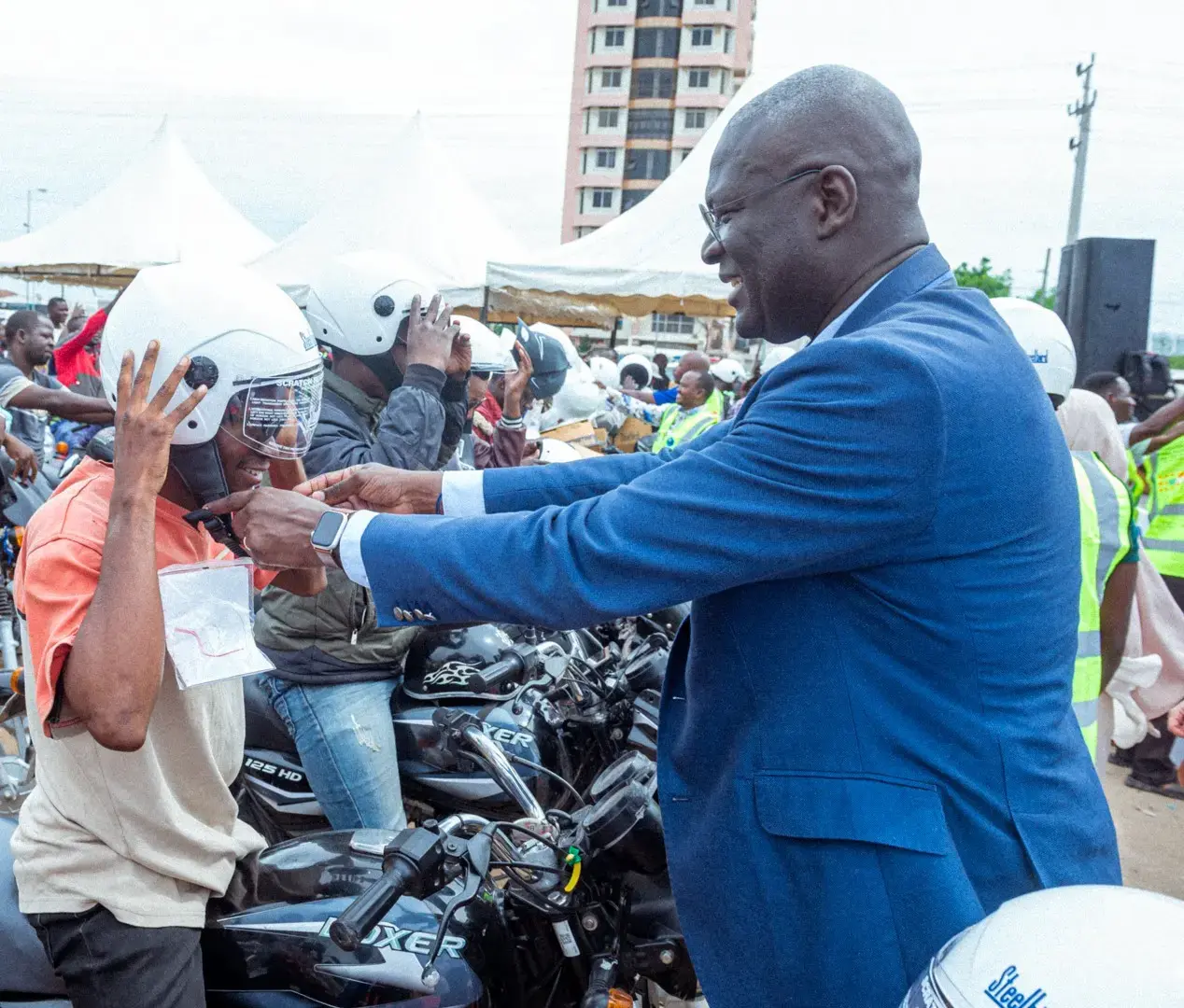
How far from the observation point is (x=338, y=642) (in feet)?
10.6

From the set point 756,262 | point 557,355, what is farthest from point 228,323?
point 557,355

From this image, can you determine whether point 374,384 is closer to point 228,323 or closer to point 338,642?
point 338,642

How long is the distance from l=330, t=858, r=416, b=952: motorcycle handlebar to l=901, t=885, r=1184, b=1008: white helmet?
2.74 ft

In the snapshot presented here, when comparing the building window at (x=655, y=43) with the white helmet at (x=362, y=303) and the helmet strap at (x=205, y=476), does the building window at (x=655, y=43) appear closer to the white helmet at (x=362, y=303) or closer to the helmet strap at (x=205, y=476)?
the white helmet at (x=362, y=303)

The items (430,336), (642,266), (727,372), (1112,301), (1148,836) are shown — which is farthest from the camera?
(727,372)

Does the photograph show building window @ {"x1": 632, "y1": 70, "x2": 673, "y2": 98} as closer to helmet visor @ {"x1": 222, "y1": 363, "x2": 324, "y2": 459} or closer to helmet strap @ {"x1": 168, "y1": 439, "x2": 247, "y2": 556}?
helmet visor @ {"x1": 222, "y1": 363, "x2": 324, "y2": 459}

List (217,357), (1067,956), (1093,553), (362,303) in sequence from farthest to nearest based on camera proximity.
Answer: (362,303) → (1093,553) → (217,357) → (1067,956)

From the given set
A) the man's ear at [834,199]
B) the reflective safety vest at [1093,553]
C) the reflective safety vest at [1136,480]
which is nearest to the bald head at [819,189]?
the man's ear at [834,199]

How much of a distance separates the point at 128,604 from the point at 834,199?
4.00ft

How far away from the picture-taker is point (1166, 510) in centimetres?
622

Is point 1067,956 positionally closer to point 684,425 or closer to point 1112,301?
point 1112,301

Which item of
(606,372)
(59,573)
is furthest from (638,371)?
(59,573)

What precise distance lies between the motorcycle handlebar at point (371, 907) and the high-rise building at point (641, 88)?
71292mm

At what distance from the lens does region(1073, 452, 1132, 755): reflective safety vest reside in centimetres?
320
